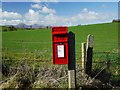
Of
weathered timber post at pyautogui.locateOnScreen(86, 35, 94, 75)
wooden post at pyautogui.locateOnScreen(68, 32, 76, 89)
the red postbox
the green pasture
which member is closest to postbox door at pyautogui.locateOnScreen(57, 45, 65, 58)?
the red postbox

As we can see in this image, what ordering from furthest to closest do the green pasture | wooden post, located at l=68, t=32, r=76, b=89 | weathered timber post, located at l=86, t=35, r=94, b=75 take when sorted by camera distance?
the green pasture < weathered timber post, located at l=86, t=35, r=94, b=75 < wooden post, located at l=68, t=32, r=76, b=89

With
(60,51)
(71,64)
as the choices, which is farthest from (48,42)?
(71,64)

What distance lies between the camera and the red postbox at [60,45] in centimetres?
652

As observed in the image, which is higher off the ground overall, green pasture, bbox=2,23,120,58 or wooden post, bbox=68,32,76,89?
green pasture, bbox=2,23,120,58

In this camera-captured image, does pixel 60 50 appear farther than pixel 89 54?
No

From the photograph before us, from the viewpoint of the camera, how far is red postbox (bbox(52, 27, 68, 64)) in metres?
6.52

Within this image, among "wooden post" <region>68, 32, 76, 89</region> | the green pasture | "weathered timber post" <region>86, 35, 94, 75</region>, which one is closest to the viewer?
"wooden post" <region>68, 32, 76, 89</region>

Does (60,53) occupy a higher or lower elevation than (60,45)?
lower

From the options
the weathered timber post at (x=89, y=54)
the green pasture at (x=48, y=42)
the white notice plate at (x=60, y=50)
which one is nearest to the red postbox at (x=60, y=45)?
the white notice plate at (x=60, y=50)

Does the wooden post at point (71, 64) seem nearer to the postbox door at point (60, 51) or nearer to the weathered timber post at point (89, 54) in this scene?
the postbox door at point (60, 51)

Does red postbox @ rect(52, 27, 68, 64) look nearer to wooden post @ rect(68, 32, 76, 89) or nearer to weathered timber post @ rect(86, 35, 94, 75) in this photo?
wooden post @ rect(68, 32, 76, 89)

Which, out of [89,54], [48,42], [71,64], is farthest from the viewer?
[48,42]

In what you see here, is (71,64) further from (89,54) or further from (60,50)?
(89,54)

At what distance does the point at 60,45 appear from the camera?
21.7ft
